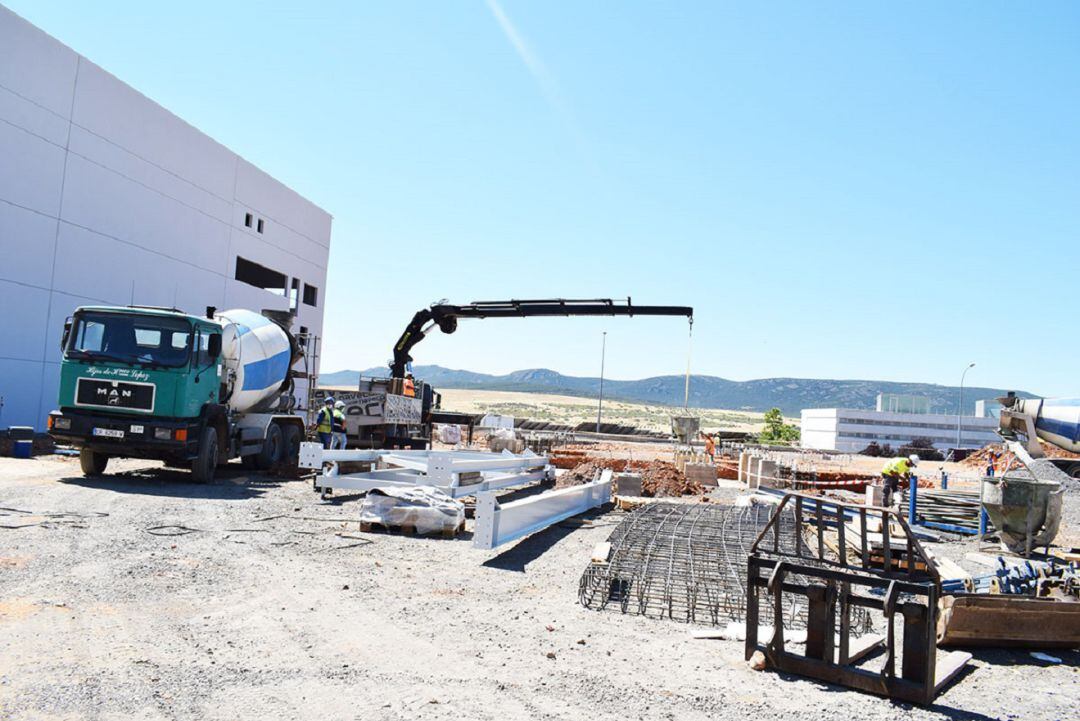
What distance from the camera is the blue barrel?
17.0 meters

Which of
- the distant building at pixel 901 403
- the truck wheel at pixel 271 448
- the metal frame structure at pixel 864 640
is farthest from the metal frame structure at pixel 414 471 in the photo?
the distant building at pixel 901 403

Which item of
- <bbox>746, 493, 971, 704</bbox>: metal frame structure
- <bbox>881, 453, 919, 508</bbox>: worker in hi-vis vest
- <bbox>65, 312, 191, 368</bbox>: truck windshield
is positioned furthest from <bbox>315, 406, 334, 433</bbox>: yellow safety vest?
<bbox>746, 493, 971, 704</bbox>: metal frame structure

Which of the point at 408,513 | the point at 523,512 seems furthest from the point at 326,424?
the point at 523,512

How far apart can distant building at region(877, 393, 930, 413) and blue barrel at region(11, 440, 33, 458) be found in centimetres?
8493

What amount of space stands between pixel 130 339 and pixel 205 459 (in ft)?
7.74

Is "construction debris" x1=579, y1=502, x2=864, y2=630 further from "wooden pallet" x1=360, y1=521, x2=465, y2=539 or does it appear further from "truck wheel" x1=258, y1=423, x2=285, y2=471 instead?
"truck wheel" x1=258, y1=423, x2=285, y2=471

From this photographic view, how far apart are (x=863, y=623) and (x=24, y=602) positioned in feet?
21.8

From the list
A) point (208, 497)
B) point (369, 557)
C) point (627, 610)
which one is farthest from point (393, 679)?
point (208, 497)

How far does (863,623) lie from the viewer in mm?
6559

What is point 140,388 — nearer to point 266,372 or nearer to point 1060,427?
point 266,372

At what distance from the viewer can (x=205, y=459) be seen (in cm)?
1332

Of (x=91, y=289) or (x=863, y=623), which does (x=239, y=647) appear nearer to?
(x=863, y=623)

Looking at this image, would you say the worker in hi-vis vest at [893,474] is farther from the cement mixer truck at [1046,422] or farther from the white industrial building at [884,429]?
the white industrial building at [884,429]

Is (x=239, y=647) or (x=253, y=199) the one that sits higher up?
(x=253, y=199)
